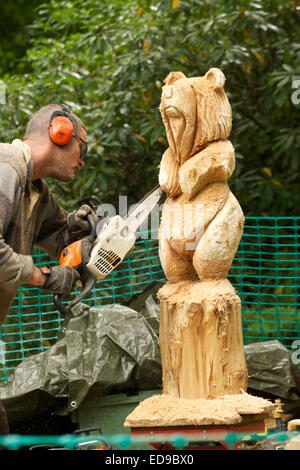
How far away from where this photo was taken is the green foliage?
258 inches

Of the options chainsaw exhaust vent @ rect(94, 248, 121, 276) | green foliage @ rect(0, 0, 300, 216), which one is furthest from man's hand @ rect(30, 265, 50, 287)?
green foliage @ rect(0, 0, 300, 216)

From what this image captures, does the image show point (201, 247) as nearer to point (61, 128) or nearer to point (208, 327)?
point (208, 327)

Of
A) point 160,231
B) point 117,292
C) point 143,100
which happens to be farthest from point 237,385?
point 143,100

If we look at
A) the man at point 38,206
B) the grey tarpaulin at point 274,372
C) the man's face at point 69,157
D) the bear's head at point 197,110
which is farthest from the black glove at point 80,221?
the grey tarpaulin at point 274,372

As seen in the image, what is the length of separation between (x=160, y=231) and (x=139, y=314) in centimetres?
110

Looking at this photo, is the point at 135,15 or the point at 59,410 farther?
the point at 135,15

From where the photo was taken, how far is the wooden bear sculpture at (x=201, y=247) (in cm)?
378

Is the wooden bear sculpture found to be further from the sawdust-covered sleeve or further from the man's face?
the sawdust-covered sleeve

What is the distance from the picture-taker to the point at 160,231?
4.04 m

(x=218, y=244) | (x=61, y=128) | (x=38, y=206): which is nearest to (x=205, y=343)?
(x=218, y=244)

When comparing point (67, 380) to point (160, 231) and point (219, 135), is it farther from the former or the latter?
point (219, 135)

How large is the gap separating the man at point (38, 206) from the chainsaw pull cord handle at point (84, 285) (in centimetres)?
9

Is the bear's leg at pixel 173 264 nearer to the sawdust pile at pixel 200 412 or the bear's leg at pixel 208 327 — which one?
the bear's leg at pixel 208 327

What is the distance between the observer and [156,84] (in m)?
Answer: 6.96
